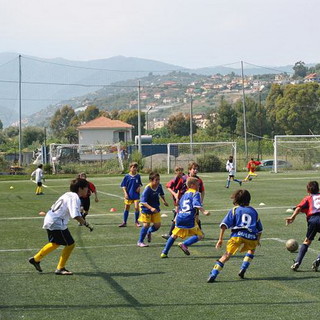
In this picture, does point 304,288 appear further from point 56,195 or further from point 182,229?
point 56,195

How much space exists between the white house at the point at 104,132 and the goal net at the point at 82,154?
122ft

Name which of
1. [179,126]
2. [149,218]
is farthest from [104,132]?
[149,218]

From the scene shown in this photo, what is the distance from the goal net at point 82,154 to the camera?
54.9 metres

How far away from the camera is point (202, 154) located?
53.7 meters

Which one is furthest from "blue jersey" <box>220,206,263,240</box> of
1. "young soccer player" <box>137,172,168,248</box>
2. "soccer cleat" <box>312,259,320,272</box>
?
"young soccer player" <box>137,172,168,248</box>

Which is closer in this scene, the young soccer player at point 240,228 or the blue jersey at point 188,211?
the young soccer player at point 240,228

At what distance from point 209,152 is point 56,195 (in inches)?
1062

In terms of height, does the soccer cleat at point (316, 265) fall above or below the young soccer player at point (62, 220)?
below

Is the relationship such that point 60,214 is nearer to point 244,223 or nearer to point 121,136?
point 244,223

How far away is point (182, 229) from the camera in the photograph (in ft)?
37.7

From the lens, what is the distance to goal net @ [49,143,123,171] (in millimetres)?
54916

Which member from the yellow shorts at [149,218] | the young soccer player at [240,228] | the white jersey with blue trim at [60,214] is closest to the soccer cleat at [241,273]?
the young soccer player at [240,228]

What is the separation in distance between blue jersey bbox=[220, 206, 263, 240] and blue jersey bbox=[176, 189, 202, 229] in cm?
163

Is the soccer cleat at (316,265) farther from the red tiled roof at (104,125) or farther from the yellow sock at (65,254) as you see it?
the red tiled roof at (104,125)
